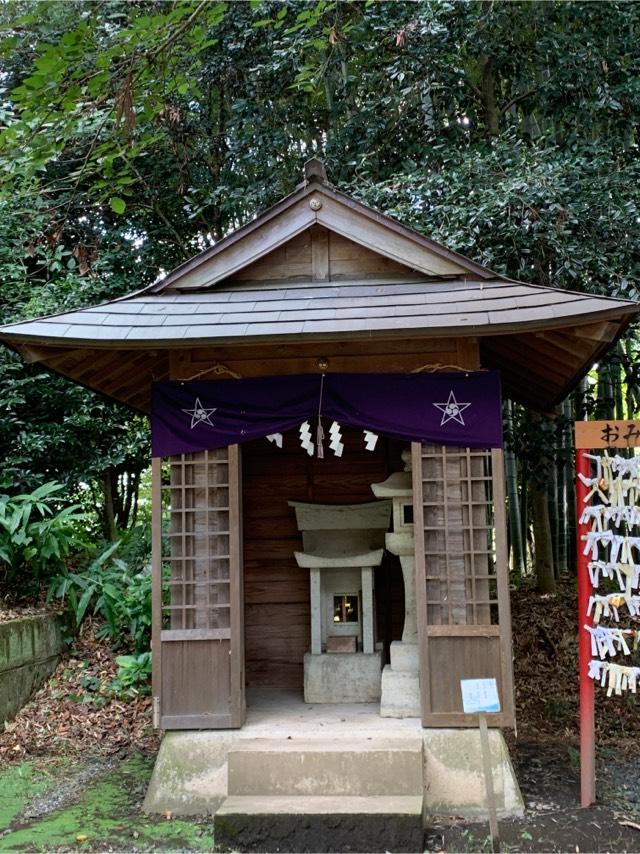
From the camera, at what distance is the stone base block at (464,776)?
199 inches

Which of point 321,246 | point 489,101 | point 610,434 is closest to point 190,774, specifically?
point 610,434

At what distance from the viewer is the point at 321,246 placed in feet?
19.8

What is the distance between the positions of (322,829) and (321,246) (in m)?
4.06

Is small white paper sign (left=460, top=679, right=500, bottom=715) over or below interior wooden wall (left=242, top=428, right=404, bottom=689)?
below

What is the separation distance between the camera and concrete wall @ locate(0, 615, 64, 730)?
6754mm

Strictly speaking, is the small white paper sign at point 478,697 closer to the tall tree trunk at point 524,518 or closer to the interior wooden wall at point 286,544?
the interior wooden wall at point 286,544

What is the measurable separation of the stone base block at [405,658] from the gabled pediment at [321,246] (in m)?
2.84

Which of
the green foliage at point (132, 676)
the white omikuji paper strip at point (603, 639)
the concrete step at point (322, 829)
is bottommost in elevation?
the concrete step at point (322, 829)

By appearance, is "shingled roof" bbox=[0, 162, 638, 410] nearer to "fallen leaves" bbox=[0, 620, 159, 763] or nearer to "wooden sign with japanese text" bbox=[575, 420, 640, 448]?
"wooden sign with japanese text" bbox=[575, 420, 640, 448]

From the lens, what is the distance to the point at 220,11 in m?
4.61

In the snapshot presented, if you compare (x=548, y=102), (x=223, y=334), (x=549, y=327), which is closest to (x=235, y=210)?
(x=548, y=102)

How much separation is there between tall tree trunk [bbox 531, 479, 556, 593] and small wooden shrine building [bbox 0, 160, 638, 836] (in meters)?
3.38

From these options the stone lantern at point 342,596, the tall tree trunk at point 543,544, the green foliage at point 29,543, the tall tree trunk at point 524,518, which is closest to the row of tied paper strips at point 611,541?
the stone lantern at point 342,596

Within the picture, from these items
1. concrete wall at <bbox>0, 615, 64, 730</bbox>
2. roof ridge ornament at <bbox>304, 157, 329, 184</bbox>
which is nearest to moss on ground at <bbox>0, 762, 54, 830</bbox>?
concrete wall at <bbox>0, 615, 64, 730</bbox>
